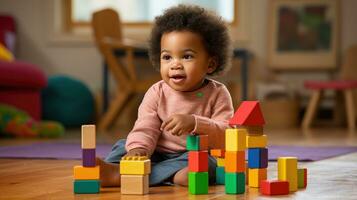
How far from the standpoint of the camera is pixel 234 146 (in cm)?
134

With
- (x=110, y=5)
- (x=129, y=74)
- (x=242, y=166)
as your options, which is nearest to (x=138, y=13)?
(x=110, y=5)

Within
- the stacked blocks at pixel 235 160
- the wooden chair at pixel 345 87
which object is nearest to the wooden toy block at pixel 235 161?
the stacked blocks at pixel 235 160

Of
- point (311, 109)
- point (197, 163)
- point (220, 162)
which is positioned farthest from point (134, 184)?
point (311, 109)

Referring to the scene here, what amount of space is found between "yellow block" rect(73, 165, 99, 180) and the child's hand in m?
0.16

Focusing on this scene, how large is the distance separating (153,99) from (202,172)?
32 centimetres

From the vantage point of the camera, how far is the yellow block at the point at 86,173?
1.39 metres

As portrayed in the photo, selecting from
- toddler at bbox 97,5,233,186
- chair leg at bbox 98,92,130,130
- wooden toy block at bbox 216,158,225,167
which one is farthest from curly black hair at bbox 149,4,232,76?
chair leg at bbox 98,92,130,130

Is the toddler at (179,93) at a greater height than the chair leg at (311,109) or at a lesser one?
greater

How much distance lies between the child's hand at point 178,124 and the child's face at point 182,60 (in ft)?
0.49

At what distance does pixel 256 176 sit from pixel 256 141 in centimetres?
10

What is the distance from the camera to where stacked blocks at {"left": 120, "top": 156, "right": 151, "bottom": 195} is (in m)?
1.37

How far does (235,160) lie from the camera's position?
52.7 inches

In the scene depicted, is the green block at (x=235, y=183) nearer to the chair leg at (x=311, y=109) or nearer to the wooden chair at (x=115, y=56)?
the wooden chair at (x=115, y=56)

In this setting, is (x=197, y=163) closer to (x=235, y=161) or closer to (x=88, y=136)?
(x=235, y=161)
